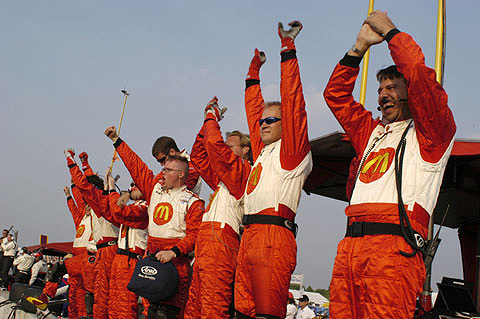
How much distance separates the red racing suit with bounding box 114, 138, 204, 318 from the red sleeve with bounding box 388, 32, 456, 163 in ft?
10.9

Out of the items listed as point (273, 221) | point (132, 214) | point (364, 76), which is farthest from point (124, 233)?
point (364, 76)

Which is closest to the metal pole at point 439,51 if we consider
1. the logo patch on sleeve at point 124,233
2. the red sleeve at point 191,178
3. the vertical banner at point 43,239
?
the red sleeve at point 191,178

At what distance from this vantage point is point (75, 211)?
1203cm

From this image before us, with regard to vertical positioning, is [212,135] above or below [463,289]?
above

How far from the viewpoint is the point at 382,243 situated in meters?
2.88

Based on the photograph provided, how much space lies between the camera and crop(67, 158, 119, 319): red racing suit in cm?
808

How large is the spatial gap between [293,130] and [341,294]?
1.44 meters

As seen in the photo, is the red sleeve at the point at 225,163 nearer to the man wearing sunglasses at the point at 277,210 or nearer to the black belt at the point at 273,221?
the man wearing sunglasses at the point at 277,210

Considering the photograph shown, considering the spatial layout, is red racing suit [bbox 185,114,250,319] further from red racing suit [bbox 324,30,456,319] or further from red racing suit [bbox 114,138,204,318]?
red racing suit [bbox 324,30,456,319]

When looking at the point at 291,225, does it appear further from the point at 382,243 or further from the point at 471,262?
the point at 471,262

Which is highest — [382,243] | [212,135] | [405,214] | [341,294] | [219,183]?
[212,135]

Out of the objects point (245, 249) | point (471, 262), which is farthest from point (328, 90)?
point (471, 262)

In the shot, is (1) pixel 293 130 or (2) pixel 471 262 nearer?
(1) pixel 293 130

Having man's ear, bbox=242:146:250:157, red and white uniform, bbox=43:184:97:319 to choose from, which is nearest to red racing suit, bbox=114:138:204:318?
man's ear, bbox=242:146:250:157
